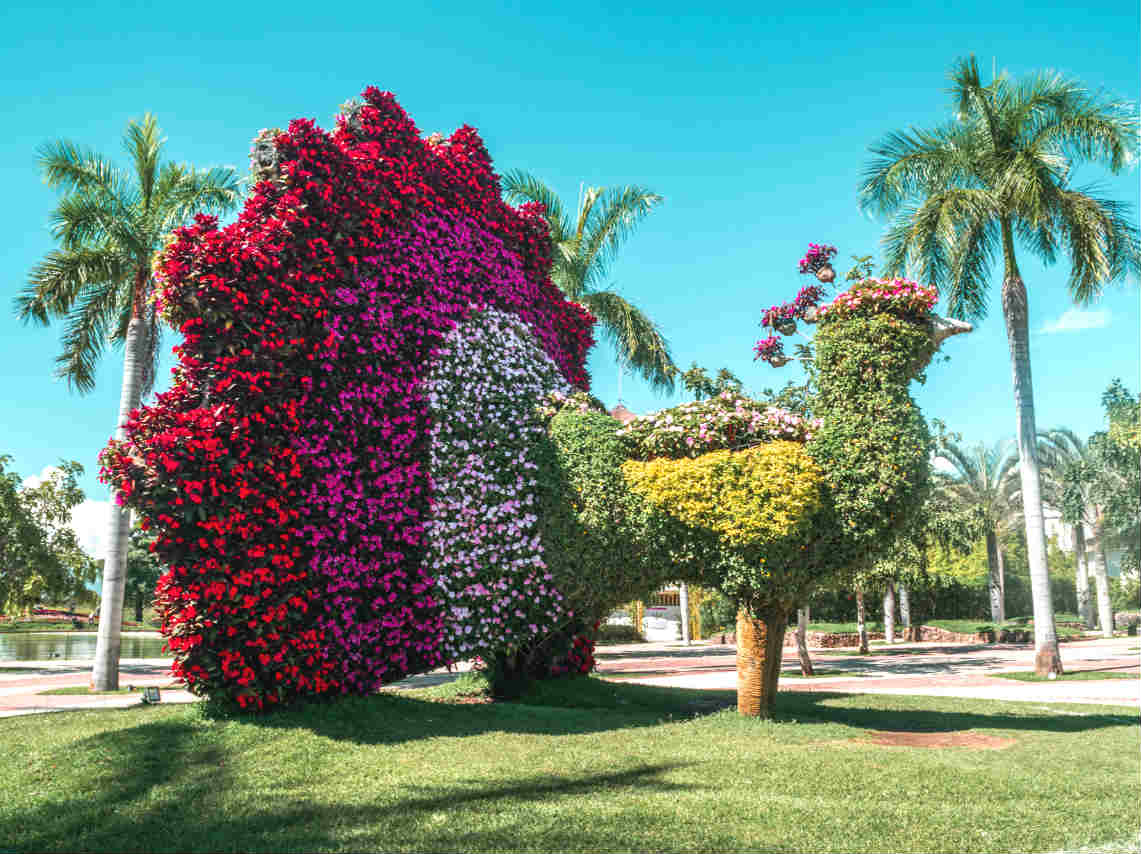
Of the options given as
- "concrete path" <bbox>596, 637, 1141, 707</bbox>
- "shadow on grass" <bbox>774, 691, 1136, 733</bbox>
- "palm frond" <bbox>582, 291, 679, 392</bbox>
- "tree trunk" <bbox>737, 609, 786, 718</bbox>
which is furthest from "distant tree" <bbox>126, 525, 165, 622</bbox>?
"tree trunk" <bbox>737, 609, 786, 718</bbox>

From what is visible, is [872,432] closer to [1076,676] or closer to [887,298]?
[887,298]

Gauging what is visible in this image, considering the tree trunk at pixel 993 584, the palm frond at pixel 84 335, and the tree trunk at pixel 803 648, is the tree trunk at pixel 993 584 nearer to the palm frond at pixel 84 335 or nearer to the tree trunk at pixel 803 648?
the tree trunk at pixel 803 648

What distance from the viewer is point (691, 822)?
554cm

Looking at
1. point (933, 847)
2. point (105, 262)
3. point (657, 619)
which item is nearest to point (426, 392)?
point (933, 847)

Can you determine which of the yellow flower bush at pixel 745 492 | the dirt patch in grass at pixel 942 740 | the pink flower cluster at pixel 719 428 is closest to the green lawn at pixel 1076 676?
the dirt patch in grass at pixel 942 740

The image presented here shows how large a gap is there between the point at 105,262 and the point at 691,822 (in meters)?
15.3

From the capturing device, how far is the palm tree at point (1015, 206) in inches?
667

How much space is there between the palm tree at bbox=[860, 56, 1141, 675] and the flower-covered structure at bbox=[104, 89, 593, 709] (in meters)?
10.1

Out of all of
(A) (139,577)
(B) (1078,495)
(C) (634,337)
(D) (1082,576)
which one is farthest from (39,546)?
(D) (1082,576)

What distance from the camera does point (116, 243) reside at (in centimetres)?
1596

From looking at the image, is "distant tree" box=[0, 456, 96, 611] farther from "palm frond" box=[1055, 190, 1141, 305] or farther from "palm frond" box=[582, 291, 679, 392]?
"palm frond" box=[1055, 190, 1141, 305]

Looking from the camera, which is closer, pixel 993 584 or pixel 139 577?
pixel 993 584

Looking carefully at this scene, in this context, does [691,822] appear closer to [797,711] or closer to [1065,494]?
[797,711]

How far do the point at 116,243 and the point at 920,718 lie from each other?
1619 centimetres
